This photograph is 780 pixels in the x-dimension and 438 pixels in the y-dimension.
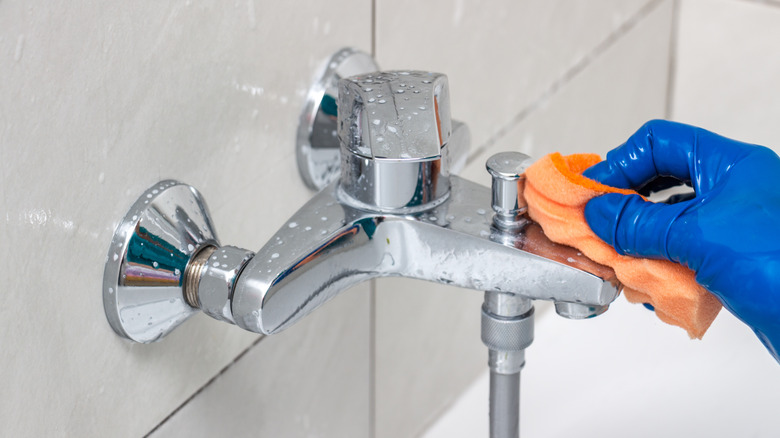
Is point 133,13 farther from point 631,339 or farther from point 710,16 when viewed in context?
point 710,16

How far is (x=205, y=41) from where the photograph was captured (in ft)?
1.19

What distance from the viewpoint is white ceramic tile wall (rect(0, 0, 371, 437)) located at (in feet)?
0.98

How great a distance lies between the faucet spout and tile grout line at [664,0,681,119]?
0.52 metres

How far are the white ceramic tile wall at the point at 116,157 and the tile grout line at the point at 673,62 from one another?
50cm

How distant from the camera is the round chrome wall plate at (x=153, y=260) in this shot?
1.14 ft

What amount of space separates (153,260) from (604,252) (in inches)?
6.8

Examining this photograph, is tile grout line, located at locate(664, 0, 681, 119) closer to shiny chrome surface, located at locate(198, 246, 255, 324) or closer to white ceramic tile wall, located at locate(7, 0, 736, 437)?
white ceramic tile wall, located at locate(7, 0, 736, 437)

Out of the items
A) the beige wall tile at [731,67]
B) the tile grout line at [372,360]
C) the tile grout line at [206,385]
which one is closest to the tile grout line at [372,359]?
the tile grout line at [372,360]

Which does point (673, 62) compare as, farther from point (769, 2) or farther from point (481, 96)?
point (481, 96)

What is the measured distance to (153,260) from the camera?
354 millimetres

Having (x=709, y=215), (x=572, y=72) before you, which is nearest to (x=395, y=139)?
(x=709, y=215)

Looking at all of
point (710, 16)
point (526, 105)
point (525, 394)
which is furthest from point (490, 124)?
point (710, 16)

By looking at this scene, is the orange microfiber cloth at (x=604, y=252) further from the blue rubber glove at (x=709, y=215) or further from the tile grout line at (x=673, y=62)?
the tile grout line at (x=673, y=62)

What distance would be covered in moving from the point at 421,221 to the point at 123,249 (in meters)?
0.12
